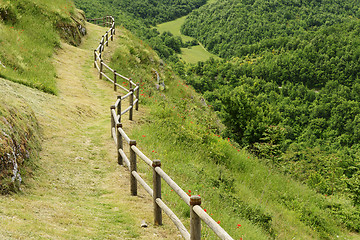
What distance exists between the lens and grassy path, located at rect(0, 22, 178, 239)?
3978mm

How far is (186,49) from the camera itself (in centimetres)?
14475

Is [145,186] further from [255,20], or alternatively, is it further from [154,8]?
[255,20]

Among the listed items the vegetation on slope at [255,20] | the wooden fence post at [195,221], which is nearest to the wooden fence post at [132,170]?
the wooden fence post at [195,221]

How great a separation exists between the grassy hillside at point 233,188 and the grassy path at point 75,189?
94 cm

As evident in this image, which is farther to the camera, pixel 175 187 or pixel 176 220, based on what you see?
pixel 176 220

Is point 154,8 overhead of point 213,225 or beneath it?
overhead

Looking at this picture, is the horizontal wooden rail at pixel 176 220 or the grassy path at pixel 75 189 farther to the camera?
the horizontal wooden rail at pixel 176 220

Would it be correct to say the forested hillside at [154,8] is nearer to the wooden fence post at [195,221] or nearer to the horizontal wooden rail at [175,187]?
the horizontal wooden rail at [175,187]

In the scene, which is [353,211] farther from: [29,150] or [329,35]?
[329,35]

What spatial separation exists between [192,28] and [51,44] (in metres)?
159

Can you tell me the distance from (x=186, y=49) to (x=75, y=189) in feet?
471

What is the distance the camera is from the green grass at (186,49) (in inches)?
5215

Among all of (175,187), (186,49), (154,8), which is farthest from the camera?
(154,8)

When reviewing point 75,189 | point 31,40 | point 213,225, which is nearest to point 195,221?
point 213,225
